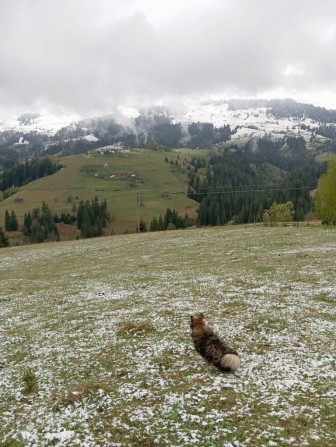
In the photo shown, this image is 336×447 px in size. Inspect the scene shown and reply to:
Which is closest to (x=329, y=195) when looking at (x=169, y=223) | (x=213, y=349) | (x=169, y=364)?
(x=213, y=349)

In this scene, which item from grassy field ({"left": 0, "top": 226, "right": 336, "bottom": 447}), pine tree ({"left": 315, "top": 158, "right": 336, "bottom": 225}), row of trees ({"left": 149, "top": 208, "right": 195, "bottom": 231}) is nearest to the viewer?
grassy field ({"left": 0, "top": 226, "right": 336, "bottom": 447})

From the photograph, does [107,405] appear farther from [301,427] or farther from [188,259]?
[188,259]

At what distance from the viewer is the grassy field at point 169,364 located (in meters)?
10.2

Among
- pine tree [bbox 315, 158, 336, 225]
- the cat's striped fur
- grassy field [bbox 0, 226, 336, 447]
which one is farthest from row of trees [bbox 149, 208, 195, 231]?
the cat's striped fur

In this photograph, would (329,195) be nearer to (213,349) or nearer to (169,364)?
(213,349)

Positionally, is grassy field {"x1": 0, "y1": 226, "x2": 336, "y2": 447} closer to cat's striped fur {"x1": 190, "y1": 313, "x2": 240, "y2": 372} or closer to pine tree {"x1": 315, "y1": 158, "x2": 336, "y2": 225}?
cat's striped fur {"x1": 190, "y1": 313, "x2": 240, "y2": 372}

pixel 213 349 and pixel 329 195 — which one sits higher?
pixel 329 195

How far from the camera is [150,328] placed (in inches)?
709

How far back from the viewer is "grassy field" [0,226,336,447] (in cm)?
1023

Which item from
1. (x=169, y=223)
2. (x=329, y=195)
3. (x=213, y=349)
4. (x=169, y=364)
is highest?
(x=329, y=195)

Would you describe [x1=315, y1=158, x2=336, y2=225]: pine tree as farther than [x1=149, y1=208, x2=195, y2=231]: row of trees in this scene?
No

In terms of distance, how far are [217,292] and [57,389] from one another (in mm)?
13915

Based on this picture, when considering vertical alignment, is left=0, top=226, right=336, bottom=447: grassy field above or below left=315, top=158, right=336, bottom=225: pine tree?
below

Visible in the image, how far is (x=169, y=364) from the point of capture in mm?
14164
